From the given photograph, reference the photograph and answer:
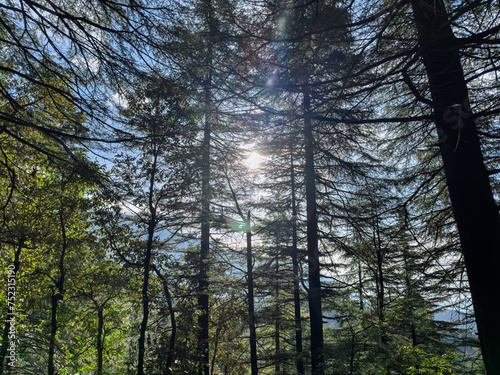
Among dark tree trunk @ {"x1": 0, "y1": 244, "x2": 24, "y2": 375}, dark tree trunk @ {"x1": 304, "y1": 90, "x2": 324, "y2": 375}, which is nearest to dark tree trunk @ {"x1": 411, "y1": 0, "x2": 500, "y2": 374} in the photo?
dark tree trunk @ {"x1": 304, "y1": 90, "x2": 324, "y2": 375}

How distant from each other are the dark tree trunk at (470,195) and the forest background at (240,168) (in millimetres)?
19

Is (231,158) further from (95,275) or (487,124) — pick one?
(487,124)

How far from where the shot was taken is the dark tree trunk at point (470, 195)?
2744 millimetres

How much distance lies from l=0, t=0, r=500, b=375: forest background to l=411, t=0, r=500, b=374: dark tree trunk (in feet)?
0.06

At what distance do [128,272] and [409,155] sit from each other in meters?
6.73

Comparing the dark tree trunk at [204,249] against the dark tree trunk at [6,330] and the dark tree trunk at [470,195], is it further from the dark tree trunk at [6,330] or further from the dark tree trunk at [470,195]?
the dark tree trunk at [470,195]

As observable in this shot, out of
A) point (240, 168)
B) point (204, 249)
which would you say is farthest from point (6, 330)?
point (240, 168)

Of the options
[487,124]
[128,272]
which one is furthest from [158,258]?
[487,124]

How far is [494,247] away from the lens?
9.46 ft

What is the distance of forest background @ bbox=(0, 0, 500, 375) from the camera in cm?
315

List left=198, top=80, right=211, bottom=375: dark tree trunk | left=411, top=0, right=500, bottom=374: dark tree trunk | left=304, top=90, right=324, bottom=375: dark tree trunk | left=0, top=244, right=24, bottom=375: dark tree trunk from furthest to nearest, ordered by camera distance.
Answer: left=304, top=90, right=324, bottom=375: dark tree trunk, left=198, top=80, right=211, bottom=375: dark tree trunk, left=0, top=244, right=24, bottom=375: dark tree trunk, left=411, top=0, right=500, bottom=374: dark tree trunk

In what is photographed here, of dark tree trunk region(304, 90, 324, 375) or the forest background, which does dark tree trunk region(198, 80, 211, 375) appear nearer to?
the forest background

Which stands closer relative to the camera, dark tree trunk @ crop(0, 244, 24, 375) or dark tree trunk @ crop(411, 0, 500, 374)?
dark tree trunk @ crop(411, 0, 500, 374)

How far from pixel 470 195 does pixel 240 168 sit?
718 centimetres
